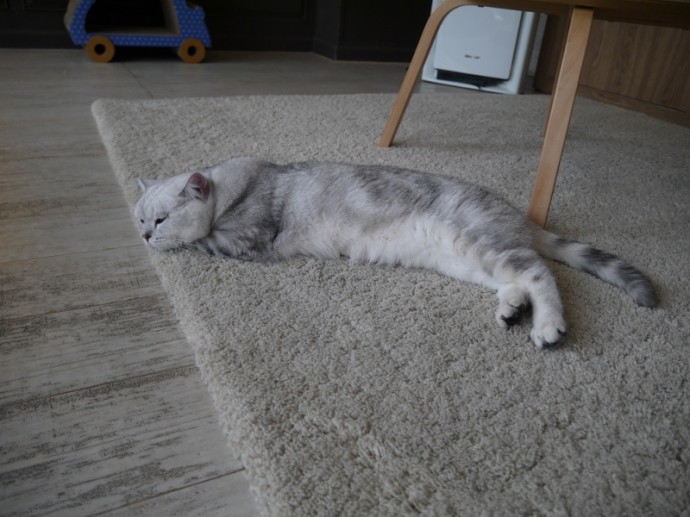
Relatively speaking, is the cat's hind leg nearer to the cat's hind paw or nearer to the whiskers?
the cat's hind paw

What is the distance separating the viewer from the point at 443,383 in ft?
3.12

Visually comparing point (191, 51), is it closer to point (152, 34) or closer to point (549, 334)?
point (152, 34)

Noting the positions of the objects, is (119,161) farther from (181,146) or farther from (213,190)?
(213,190)

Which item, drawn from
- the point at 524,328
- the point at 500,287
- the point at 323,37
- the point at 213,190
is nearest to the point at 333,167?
the point at 213,190

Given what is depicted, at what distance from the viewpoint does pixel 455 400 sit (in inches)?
35.9

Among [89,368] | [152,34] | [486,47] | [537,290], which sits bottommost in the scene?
[89,368]

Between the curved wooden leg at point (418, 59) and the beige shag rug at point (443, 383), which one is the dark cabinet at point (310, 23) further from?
the beige shag rug at point (443, 383)

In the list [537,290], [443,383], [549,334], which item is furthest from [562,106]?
[443,383]

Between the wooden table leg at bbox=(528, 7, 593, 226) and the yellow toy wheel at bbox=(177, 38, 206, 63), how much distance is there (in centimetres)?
286

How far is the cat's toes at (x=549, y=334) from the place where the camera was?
3.43ft

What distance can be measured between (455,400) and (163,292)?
700 millimetres

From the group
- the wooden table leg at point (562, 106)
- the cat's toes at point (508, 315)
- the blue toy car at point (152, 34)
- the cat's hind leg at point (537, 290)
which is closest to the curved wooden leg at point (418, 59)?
the wooden table leg at point (562, 106)

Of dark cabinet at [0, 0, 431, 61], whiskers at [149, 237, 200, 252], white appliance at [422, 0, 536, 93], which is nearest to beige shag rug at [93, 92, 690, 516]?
whiskers at [149, 237, 200, 252]

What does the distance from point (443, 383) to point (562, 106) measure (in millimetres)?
949
